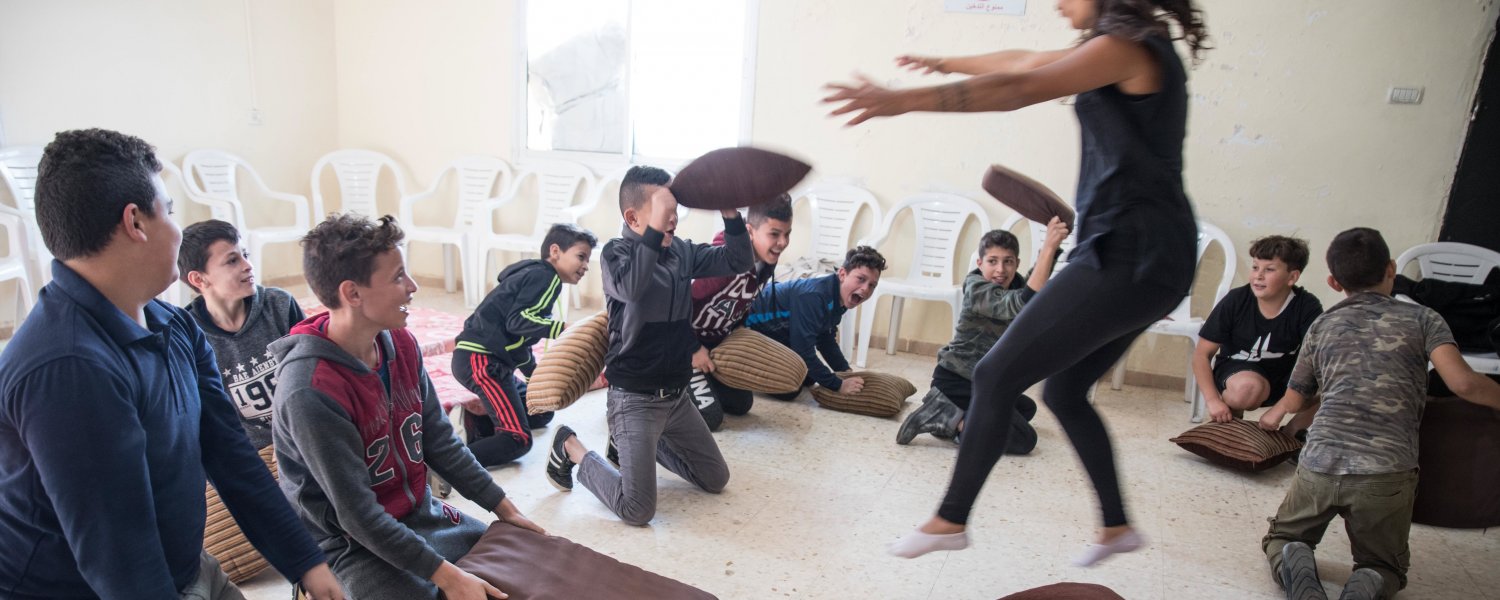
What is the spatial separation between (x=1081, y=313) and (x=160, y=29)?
5297mm

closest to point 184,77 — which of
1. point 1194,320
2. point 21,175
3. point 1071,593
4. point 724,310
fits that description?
point 21,175

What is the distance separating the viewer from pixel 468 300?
17.5 feet

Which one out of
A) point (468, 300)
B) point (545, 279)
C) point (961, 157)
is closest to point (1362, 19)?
point (961, 157)

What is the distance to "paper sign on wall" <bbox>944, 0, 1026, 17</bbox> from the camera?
177 inches

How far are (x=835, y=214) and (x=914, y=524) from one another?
2620mm

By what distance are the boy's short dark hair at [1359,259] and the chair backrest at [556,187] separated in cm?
407

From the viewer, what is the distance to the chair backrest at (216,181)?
189 inches

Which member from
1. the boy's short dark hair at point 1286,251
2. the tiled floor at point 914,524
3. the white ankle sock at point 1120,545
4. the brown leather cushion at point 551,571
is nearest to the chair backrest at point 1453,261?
the boy's short dark hair at point 1286,251

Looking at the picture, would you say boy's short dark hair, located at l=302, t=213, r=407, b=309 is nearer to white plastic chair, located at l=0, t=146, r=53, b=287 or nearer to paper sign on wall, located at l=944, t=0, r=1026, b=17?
white plastic chair, located at l=0, t=146, r=53, b=287

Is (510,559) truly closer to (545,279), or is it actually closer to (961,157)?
(545,279)

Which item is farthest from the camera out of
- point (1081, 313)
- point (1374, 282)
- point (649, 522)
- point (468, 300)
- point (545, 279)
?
point (468, 300)

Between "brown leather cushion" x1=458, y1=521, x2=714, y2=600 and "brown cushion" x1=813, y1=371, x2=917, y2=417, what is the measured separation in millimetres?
2022

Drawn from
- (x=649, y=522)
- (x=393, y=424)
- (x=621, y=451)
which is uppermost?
(x=393, y=424)

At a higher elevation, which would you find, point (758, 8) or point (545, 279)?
point (758, 8)
